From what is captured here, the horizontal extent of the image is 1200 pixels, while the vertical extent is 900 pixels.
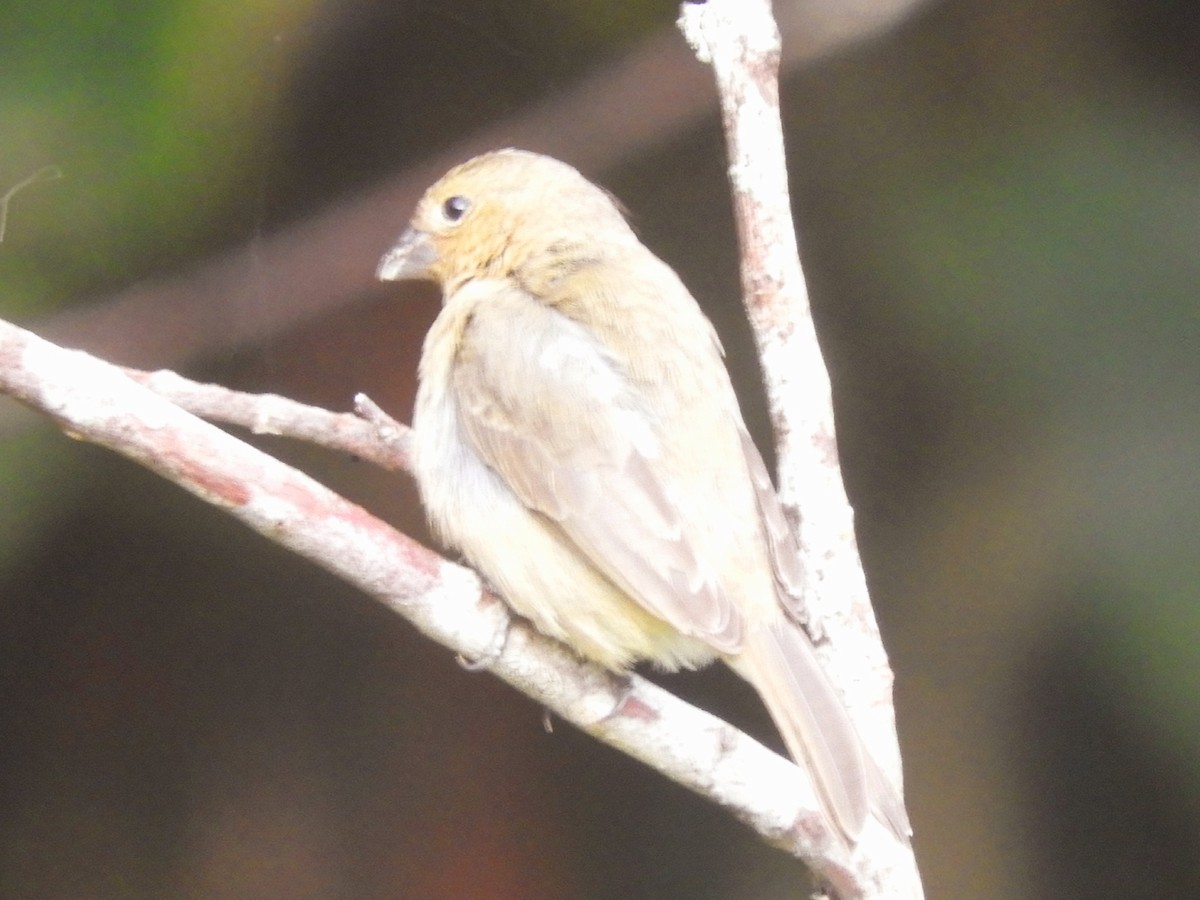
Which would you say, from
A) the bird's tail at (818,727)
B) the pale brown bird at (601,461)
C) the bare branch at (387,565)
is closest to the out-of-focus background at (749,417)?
the pale brown bird at (601,461)

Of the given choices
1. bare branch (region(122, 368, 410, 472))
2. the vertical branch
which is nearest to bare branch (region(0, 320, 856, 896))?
bare branch (region(122, 368, 410, 472))

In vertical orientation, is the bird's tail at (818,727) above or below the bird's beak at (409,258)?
below

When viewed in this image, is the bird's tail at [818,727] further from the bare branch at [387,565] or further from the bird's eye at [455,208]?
the bird's eye at [455,208]

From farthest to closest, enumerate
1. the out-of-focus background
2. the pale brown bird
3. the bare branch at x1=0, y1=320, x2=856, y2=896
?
the out-of-focus background < the pale brown bird < the bare branch at x1=0, y1=320, x2=856, y2=896

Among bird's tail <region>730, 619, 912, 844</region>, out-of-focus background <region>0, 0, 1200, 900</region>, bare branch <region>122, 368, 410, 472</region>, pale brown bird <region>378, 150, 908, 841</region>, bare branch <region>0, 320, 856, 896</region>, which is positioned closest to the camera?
bare branch <region>0, 320, 856, 896</region>

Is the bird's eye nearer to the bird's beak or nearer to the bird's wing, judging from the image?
the bird's beak

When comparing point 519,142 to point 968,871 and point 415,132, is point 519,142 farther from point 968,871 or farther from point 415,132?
point 968,871

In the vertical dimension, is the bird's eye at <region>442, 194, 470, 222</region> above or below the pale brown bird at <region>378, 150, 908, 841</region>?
above
